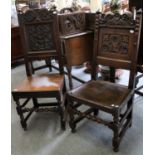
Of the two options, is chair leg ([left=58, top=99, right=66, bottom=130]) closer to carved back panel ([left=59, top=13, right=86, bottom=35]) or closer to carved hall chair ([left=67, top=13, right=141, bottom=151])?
carved hall chair ([left=67, top=13, right=141, bottom=151])

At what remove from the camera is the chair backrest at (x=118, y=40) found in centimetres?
167

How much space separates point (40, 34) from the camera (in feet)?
6.89

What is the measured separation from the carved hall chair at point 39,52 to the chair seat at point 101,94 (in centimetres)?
24

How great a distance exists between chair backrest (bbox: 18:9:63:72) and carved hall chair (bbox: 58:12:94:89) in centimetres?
22

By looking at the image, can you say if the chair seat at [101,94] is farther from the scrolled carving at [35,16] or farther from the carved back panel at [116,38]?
the scrolled carving at [35,16]

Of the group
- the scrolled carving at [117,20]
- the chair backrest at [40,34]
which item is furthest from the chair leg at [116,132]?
the chair backrest at [40,34]

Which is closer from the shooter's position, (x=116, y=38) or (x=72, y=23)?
(x=116, y=38)

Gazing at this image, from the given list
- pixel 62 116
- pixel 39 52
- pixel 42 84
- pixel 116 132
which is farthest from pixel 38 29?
pixel 116 132

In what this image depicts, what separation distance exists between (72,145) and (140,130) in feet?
2.45

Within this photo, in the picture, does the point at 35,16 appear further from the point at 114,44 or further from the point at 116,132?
the point at 116,132

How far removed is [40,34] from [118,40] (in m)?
0.87

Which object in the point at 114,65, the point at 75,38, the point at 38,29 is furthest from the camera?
the point at 75,38
